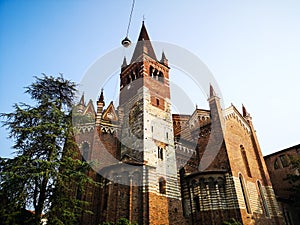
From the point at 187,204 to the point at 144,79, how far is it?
11589mm

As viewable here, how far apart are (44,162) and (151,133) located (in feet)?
31.8

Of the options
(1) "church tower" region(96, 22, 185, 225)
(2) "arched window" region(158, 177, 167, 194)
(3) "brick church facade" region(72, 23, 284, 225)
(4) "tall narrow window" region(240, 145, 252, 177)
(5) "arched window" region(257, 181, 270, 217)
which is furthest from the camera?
(4) "tall narrow window" region(240, 145, 252, 177)

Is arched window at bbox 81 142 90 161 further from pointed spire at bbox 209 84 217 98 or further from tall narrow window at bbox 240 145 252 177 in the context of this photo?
tall narrow window at bbox 240 145 252 177

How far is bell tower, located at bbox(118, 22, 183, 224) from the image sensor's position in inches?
627

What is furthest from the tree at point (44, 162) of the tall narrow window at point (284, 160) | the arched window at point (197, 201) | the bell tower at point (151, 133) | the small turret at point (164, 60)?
the tall narrow window at point (284, 160)

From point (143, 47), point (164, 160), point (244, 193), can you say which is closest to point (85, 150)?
point (164, 160)

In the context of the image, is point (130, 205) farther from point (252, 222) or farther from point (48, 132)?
point (252, 222)

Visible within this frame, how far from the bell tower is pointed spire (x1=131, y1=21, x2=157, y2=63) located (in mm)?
247

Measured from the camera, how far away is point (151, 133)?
18.9 m

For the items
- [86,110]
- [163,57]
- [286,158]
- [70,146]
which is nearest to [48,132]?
[70,146]

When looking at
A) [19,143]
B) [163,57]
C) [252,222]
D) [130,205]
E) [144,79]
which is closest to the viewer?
[19,143]

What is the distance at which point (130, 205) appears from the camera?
47.9 ft

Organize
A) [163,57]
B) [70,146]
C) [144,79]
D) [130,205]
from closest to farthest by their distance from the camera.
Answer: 1. [70,146]
2. [130,205]
3. [144,79]
4. [163,57]

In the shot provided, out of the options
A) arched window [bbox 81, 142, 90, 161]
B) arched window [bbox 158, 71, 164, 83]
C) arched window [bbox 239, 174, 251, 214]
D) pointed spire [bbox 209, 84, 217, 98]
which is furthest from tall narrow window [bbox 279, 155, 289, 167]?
arched window [bbox 81, 142, 90, 161]
